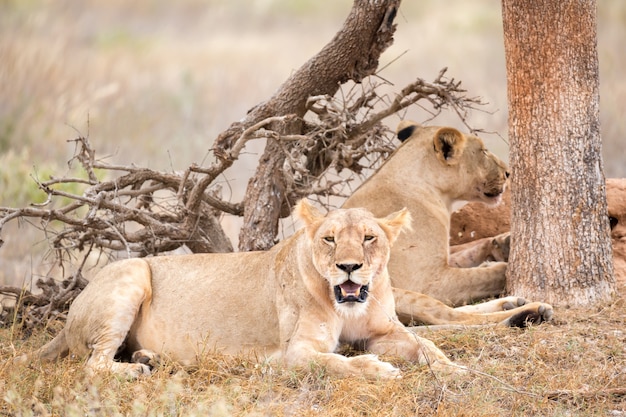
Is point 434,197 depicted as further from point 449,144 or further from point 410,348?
point 410,348

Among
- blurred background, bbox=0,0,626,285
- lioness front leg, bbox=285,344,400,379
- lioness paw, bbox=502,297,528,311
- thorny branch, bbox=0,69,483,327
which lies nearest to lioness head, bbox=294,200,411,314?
lioness front leg, bbox=285,344,400,379

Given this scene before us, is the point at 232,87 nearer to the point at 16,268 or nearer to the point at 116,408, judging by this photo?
the point at 16,268

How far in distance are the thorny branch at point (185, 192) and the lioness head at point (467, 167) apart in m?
0.22

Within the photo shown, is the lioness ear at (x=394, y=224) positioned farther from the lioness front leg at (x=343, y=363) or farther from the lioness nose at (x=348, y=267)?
the lioness front leg at (x=343, y=363)

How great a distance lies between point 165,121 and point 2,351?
15.4 m

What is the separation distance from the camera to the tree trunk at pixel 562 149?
6.43 metres

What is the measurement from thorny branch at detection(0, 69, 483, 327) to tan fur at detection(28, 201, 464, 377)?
0.69m

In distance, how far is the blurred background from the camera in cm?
1802

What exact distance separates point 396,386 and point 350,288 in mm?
572

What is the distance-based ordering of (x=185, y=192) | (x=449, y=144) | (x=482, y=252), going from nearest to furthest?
(x=449, y=144) → (x=482, y=252) → (x=185, y=192)

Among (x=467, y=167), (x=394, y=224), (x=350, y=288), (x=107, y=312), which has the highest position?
(x=467, y=167)

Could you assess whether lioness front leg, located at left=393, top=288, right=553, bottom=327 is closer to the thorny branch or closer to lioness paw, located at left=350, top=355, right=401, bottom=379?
lioness paw, located at left=350, top=355, right=401, bottom=379

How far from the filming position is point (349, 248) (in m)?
5.30

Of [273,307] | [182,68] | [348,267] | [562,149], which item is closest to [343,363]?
[348,267]
